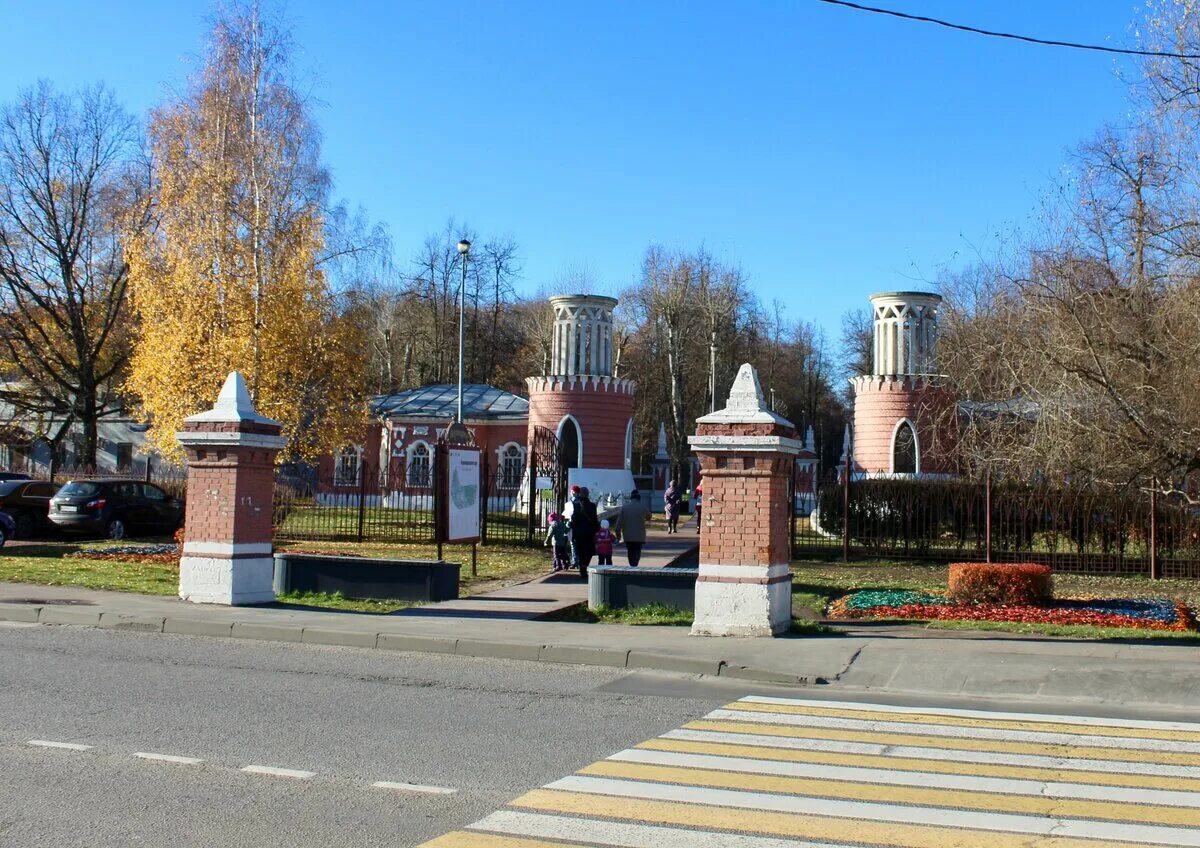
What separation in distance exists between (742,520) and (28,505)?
75.6 feet

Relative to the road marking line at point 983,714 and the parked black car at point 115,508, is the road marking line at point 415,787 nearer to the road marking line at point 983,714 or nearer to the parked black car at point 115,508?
the road marking line at point 983,714

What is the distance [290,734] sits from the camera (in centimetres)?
839

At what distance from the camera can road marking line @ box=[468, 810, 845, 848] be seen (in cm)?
581

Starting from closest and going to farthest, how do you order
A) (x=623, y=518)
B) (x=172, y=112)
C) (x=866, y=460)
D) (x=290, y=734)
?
(x=290, y=734)
(x=623, y=518)
(x=172, y=112)
(x=866, y=460)

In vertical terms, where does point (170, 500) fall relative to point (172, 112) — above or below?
below

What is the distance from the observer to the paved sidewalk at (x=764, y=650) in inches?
425

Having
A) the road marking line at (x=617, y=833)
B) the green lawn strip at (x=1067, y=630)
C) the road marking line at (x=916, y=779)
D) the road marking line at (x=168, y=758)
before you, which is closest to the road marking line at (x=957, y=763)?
the road marking line at (x=916, y=779)

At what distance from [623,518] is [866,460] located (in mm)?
26269

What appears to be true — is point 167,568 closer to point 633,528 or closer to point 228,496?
point 228,496

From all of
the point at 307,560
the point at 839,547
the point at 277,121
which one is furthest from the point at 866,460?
the point at 307,560

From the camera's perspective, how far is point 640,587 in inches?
639

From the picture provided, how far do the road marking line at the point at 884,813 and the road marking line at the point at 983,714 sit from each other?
3224mm

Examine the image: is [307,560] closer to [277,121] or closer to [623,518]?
[623,518]

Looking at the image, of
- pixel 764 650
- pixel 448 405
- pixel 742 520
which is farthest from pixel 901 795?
pixel 448 405
